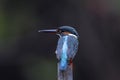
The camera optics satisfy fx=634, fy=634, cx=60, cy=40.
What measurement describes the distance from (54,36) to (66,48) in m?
6.61

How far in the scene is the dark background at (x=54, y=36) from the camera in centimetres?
1132

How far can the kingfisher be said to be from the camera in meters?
4.81

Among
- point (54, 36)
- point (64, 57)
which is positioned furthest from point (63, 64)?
point (54, 36)

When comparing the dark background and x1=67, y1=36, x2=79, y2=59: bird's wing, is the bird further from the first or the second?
the dark background

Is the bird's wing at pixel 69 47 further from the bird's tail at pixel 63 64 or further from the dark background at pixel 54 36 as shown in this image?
the dark background at pixel 54 36

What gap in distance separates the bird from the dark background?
5835 millimetres

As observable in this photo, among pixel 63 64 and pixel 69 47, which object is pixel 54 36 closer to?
pixel 69 47

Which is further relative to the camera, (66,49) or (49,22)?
(49,22)

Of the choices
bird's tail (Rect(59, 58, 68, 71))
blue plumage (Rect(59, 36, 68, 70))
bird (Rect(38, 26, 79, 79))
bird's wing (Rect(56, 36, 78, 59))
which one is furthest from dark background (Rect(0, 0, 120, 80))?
bird's tail (Rect(59, 58, 68, 71))
